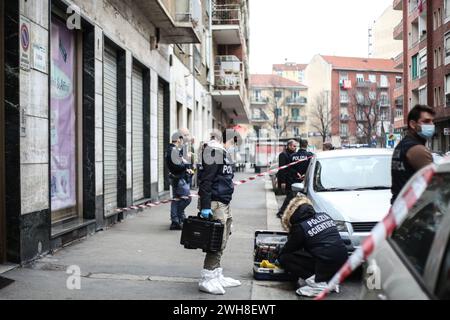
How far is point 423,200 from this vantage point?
305 cm

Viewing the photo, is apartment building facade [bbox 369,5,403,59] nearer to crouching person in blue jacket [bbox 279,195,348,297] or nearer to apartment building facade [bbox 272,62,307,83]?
apartment building facade [bbox 272,62,307,83]

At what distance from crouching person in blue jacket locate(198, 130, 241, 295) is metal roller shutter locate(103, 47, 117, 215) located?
4.82 m

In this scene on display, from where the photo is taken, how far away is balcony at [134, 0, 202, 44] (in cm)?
1360

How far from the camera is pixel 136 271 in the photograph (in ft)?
22.5

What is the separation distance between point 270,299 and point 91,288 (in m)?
1.87

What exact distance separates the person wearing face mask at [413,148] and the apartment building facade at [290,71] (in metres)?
115

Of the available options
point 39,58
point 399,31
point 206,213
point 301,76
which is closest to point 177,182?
point 39,58

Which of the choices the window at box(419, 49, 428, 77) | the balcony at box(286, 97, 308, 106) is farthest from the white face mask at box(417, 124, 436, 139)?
the balcony at box(286, 97, 308, 106)

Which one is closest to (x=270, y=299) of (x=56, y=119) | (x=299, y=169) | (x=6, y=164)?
(x=6, y=164)

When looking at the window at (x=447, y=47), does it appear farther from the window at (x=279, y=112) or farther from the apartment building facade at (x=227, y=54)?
the window at (x=279, y=112)

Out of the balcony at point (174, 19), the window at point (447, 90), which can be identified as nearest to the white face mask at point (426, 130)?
the balcony at point (174, 19)

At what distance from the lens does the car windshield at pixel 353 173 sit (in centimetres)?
821

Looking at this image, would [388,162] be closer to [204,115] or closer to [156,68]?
[156,68]

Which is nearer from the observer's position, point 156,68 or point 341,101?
point 156,68
